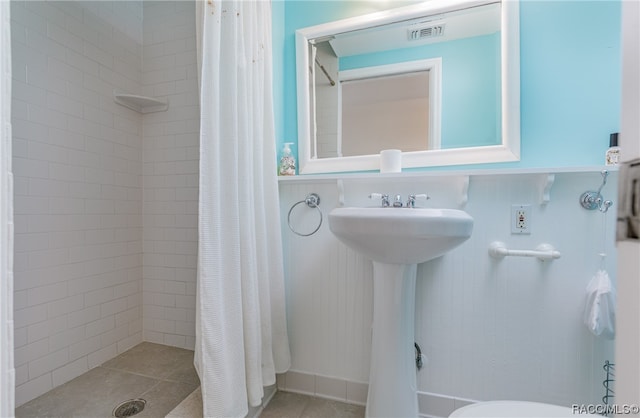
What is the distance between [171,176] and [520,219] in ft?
6.17

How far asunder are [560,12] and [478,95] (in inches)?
16.4

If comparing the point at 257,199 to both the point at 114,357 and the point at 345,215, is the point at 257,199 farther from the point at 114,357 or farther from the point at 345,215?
the point at 114,357

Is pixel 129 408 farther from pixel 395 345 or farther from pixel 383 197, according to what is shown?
pixel 383 197

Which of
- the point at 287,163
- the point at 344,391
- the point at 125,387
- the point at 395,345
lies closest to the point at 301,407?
the point at 344,391

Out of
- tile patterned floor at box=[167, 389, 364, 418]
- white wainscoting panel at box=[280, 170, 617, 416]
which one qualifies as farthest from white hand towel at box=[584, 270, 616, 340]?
tile patterned floor at box=[167, 389, 364, 418]

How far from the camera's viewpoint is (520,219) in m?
1.08

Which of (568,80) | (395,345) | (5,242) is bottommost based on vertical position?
(395,345)

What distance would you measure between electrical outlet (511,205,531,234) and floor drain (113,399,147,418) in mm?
1721

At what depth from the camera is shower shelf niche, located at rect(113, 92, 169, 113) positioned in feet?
5.49

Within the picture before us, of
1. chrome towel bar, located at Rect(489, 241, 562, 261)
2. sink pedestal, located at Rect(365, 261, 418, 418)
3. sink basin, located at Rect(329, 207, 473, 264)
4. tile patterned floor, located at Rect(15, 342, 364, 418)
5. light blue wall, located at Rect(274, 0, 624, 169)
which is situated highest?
light blue wall, located at Rect(274, 0, 624, 169)

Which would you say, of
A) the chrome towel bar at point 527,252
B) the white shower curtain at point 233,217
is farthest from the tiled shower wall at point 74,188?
the chrome towel bar at point 527,252

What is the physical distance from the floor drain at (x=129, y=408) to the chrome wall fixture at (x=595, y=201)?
1.95 meters

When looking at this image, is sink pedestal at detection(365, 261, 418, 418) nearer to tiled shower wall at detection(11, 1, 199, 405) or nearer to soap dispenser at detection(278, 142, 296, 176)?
soap dispenser at detection(278, 142, 296, 176)

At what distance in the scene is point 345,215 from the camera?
2.96ft
